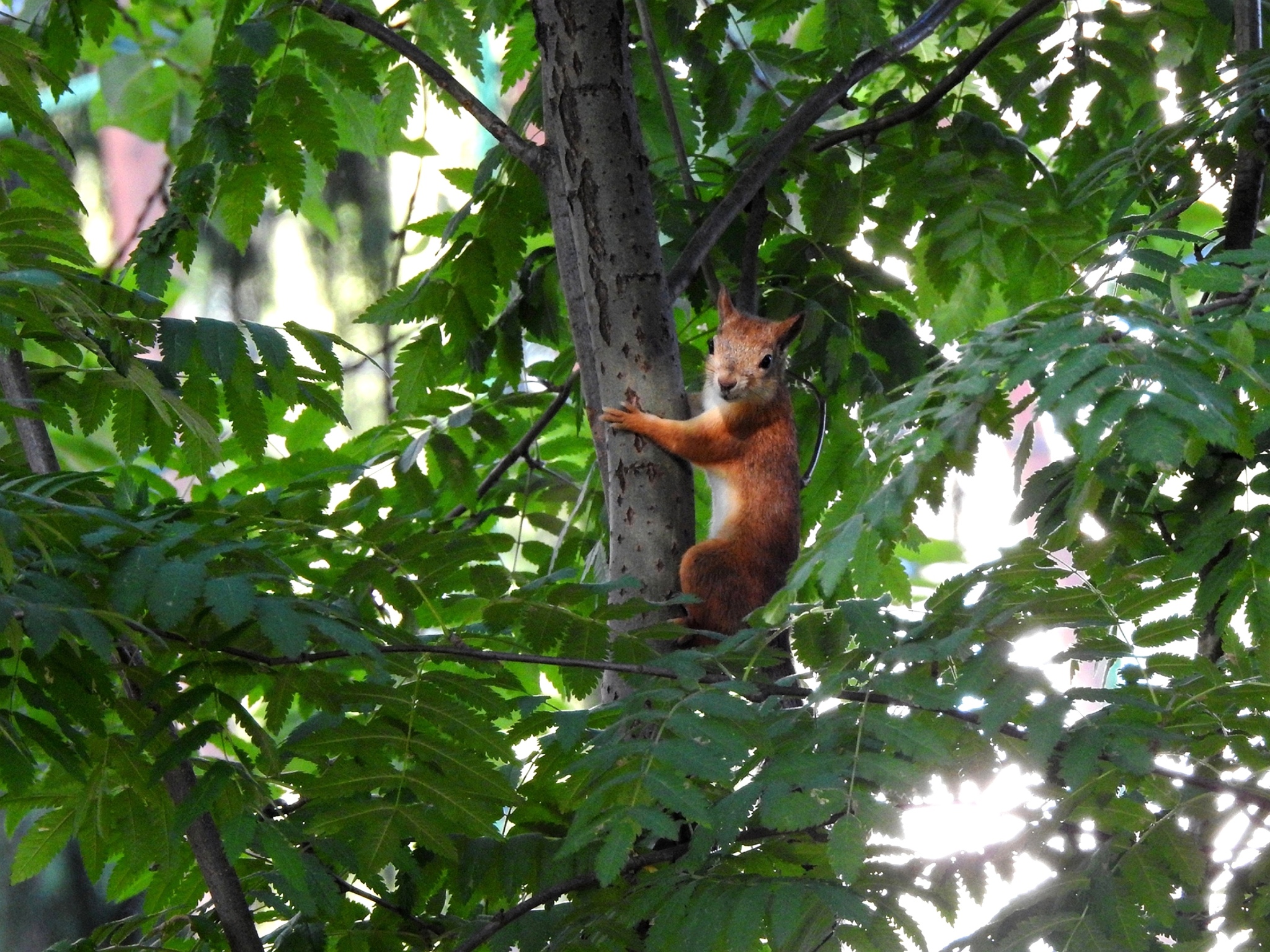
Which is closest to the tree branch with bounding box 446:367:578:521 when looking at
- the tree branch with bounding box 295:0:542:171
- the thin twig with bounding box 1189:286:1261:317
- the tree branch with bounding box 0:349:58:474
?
the tree branch with bounding box 295:0:542:171

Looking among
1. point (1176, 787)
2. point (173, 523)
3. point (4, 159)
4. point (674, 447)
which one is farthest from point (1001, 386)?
point (4, 159)

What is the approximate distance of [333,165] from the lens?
6.51 feet

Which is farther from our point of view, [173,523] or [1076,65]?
[1076,65]

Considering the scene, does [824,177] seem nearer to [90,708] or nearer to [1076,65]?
[1076,65]

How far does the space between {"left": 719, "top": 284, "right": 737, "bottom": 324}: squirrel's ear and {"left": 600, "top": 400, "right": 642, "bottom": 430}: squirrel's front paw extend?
57cm

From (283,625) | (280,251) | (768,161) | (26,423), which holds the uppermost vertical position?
(280,251)

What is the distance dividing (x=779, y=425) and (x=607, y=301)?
42.0 inches

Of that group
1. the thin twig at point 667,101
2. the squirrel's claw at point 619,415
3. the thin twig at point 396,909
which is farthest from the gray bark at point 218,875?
the thin twig at point 667,101

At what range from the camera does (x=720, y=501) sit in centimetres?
280

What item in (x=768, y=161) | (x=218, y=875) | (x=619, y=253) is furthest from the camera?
(x=768, y=161)

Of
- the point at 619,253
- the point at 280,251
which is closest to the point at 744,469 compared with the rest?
the point at 619,253

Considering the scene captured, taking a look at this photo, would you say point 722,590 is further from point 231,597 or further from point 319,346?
point 231,597

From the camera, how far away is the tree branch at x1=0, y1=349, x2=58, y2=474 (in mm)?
1552

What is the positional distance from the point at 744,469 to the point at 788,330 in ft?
1.13
